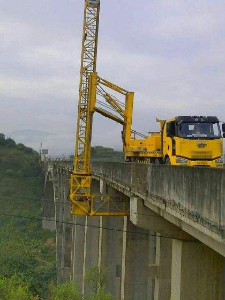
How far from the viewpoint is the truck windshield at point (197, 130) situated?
15.1 metres

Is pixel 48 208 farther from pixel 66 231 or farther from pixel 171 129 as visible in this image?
pixel 171 129

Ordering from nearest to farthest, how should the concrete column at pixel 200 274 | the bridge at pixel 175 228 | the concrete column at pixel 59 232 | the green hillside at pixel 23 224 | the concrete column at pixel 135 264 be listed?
1. the bridge at pixel 175 228
2. the concrete column at pixel 200 274
3. the concrete column at pixel 135 264
4. the concrete column at pixel 59 232
5. the green hillside at pixel 23 224

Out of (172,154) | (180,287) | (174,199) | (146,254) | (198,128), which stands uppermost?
(198,128)

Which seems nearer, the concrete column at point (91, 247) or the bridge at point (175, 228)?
the bridge at point (175, 228)

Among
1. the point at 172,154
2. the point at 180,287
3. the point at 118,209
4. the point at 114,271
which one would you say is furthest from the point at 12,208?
the point at 180,287

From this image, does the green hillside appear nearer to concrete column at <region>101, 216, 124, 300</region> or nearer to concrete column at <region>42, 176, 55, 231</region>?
concrete column at <region>42, 176, 55, 231</region>

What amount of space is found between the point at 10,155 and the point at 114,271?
79.6 meters

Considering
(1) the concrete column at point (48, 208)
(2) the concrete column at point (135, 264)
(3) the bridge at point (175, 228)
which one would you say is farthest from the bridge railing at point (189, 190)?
(1) the concrete column at point (48, 208)

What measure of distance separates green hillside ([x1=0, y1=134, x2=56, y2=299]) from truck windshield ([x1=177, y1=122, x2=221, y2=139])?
25.9 metres

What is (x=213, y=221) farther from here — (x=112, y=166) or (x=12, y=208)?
(x=12, y=208)

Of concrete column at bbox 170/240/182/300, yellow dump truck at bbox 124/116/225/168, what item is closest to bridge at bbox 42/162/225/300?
concrete column at bbox 170/240/182/300

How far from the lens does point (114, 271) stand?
2622 cm

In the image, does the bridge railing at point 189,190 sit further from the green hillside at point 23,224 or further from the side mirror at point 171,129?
the green hillside at point 23,224

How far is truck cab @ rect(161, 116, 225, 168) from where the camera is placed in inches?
574
